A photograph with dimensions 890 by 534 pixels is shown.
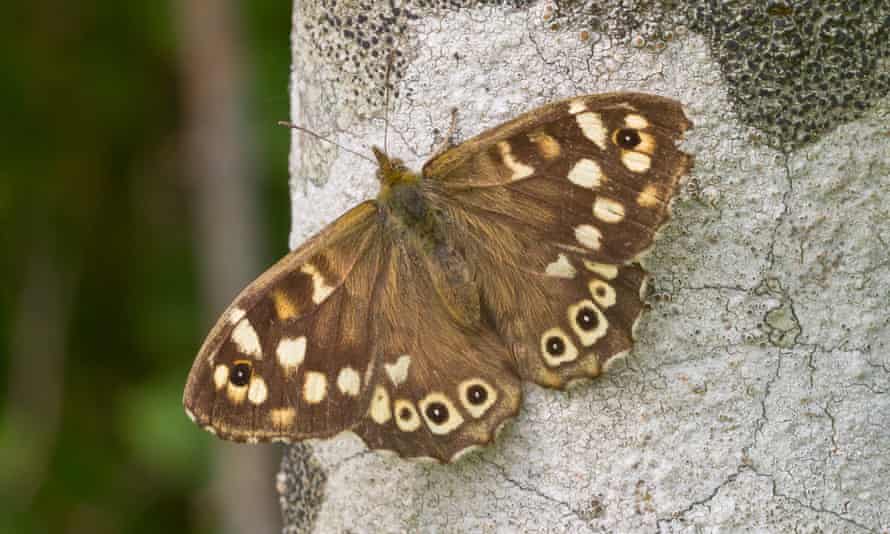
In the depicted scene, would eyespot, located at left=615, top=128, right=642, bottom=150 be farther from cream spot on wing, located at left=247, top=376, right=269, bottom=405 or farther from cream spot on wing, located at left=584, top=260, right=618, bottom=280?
cream spot on wing, located at left=247, top=376, right=269, bottom=405

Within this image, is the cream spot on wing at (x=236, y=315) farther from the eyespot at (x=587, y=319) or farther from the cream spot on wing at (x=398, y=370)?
the eyespot at (x=587, y=319)

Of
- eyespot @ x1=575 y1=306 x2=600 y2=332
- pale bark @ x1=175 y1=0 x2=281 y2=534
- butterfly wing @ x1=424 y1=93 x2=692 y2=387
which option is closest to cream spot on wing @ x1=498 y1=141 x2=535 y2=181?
butterfly wing @ x1=424 y1=93 x2=692 y2=387

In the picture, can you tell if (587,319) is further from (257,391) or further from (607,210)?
(257,391)

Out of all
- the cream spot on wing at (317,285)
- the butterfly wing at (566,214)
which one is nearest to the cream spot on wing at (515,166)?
the butterfly wing at (566,214)

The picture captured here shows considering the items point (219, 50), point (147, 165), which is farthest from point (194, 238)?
point (219, 50)

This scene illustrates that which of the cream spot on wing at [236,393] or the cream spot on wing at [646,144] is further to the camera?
the cream spot on wing at [236,393]
